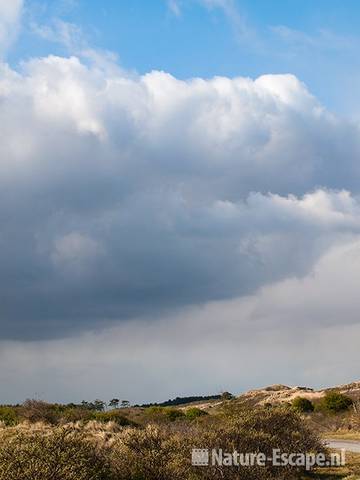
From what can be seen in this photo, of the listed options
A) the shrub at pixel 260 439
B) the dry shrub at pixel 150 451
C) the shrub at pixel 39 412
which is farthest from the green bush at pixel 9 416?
the dry shrub at pixel 150 451

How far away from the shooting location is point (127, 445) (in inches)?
716

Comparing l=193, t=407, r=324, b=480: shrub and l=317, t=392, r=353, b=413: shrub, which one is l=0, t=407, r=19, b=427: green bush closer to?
l=193, t=407, r=324, b=480: shrub

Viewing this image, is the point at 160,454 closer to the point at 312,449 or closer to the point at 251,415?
the point at 251,415

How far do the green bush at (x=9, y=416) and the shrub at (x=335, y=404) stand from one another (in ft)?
A: 121

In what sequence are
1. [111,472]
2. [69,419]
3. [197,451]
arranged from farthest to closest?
[69,419], [197,451], [111,472]

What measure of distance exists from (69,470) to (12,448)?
1.54 m

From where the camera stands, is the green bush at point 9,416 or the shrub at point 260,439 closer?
the shrub at point 260,439

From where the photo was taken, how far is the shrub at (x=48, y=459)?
1407cm

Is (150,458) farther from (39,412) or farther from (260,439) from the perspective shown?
(39,412)

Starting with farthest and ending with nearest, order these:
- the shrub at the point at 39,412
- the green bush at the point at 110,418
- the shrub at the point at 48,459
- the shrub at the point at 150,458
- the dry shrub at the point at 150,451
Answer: the green bush at the point at 110,418 < the shrub at the point at 39,412 < the shrub at the point at 150,458 < the dry shrub at the point at 150,451 < the shrub at the point at 48,459

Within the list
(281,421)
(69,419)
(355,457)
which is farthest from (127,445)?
(69,419)

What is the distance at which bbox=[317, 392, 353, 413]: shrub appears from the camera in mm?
68438

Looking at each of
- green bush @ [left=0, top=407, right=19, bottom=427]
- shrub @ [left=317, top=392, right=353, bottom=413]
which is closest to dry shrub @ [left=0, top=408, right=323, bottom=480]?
green bush @ [left=0, top=407, right=19, bottom=427]

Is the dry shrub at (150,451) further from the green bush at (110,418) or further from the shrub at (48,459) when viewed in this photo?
the green bush at (110,418)
